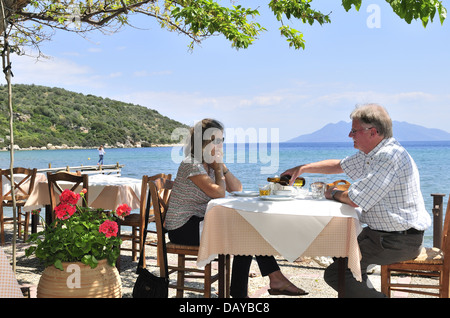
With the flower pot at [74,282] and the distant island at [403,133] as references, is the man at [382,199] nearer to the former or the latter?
the flower pot at [74,282]

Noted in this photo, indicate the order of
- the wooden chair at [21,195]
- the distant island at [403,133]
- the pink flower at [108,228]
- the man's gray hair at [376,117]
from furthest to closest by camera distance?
the distant island at [403,133] < the wooden chair at [21,195] < the man's gray hair at [376,117] < the pink flower at [108,228]

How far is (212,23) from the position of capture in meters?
4.54

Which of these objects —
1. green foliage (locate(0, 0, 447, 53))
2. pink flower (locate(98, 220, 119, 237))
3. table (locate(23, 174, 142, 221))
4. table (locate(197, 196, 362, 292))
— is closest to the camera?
table (locate(197, 196, 362, 292))

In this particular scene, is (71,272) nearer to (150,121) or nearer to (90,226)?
(90,226)

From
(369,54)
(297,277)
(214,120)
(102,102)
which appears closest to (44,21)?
(214,120)

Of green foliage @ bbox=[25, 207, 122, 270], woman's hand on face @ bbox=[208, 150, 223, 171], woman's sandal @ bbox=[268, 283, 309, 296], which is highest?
woman's hand on face @ bbox=[208, 150, 223, 171]

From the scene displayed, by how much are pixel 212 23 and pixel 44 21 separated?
2.30m

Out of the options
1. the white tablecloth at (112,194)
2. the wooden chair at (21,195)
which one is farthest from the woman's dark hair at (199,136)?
the wooden chair at (21,195)

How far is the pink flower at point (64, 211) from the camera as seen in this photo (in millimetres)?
2592

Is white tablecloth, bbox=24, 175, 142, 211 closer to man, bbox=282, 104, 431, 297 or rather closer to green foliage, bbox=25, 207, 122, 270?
green foliage, bbox=25, 207, 122, 270

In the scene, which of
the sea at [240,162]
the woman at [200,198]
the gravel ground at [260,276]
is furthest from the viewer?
the sea at [240,162]

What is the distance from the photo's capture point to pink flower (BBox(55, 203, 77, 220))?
259 centimetres

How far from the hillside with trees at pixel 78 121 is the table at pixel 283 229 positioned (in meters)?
50.3

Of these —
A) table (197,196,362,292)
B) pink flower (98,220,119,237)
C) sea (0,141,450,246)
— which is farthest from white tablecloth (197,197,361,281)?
sea (0,141,450,246)
